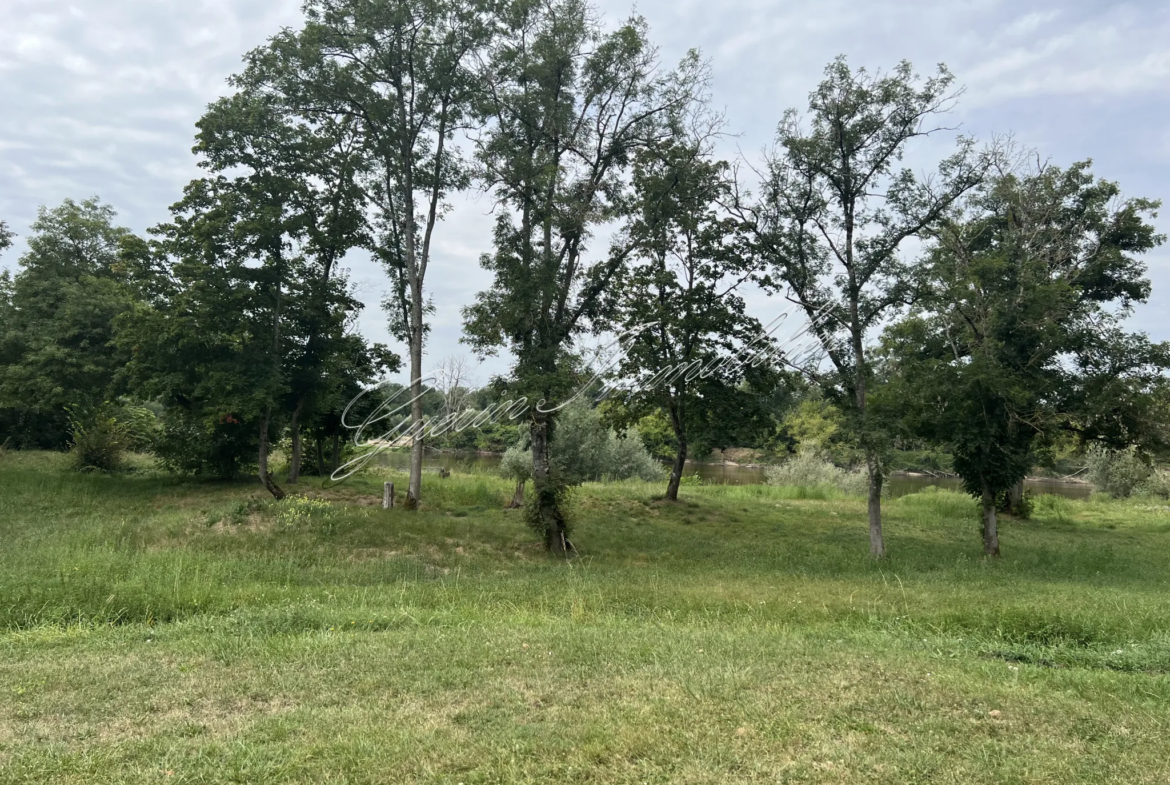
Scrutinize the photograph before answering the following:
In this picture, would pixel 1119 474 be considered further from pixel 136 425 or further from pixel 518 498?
pixel 136 425

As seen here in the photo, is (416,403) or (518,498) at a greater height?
(416,403)

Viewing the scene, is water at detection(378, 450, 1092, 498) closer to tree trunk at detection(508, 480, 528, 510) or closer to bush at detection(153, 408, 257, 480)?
bush at detection(153, 408, 257, 480)

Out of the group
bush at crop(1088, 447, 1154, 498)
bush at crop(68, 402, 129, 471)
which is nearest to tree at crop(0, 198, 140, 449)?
bush at crop(68, 402, 129, 471)

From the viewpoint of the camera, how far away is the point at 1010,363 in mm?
15242

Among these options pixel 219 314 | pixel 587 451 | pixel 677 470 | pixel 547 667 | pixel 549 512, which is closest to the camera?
pixel 547 667

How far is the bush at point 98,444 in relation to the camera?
21031mm

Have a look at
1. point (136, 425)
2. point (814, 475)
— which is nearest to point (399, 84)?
point (136, 425)

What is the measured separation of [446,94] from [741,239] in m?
8.42

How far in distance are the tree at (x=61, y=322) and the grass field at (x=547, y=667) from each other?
9733 mm

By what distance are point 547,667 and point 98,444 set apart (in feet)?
71.4

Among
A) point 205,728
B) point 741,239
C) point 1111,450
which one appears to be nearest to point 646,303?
point 741,239

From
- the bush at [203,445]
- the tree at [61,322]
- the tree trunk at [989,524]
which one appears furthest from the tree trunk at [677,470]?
the tree at [61,322]

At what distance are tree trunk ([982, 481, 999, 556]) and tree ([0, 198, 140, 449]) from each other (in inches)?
872

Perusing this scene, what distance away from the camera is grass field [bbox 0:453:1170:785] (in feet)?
12.1
